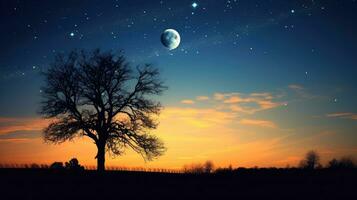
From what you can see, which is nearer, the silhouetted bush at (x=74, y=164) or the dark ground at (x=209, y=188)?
the dark ground at (x=209, y=188)

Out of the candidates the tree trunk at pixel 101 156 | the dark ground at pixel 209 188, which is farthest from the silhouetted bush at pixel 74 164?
the dark ground at pixel 209 188

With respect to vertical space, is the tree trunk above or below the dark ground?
above

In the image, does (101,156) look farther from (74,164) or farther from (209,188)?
(209,188)

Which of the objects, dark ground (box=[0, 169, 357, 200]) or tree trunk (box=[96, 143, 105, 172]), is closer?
dark ground (box=[0, 169, 357, 200])

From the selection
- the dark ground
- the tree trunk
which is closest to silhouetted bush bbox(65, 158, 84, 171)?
the tree trunk

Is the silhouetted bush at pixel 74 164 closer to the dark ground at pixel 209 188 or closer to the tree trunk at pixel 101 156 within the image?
the tree trunk at pixel 101 156

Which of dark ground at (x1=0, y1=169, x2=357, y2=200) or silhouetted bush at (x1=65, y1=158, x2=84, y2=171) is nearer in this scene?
dark ground at (x1=0, y1=169, x2=357, y2=200)

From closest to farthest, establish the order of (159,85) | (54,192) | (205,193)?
1. (54,192)
2. (205,193)
3. (159,85)

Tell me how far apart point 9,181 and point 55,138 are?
12808 millimetres

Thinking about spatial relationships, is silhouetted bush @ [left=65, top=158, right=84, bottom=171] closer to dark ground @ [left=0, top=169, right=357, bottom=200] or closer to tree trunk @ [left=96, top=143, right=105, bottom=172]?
tree trunk @ [left=96, top=143, right=105, bottom=172]

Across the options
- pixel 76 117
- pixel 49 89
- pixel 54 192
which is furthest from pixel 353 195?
pixel 49 89

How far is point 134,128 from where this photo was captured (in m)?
33.7

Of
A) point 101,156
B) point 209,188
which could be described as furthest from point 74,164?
point 209,188

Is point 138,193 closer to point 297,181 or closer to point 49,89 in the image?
point 297,181
